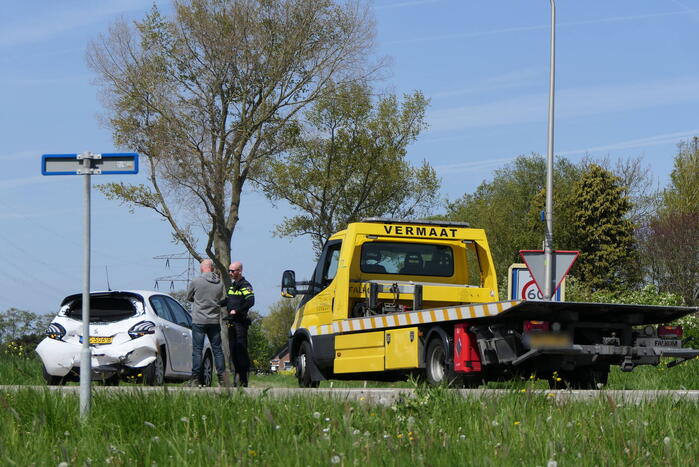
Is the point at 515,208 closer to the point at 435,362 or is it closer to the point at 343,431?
the point at 435,362

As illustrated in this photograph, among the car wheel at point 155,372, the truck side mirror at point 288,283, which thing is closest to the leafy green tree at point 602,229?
the truck side mirror at point 288,283

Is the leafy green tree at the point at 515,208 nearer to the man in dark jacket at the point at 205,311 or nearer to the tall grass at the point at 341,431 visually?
the man in dark jacket at the point at 205,311

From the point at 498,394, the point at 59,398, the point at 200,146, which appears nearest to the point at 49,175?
the point at 59,398

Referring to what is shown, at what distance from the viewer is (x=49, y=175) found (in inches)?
379

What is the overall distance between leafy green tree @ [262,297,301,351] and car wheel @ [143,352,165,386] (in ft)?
384

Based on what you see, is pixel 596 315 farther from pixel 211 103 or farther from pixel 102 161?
pixel 211 103

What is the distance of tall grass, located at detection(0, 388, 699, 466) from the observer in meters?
5.55

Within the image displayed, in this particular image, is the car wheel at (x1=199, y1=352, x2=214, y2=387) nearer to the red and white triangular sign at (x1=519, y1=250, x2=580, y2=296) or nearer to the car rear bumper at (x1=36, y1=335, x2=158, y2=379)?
the car rear bumper at (x1=36, y1=335, x2=158, y2=379)

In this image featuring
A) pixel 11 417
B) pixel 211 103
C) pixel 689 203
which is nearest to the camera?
pixel 11 417

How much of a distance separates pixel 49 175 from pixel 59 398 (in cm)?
206

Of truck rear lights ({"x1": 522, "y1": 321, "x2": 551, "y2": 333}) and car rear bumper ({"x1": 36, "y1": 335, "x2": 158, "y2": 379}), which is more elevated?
truck rear lights ({"x1": 522, "y1": 321, "x2": 551, "y2": 333})

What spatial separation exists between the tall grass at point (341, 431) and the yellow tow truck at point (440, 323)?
4606mm

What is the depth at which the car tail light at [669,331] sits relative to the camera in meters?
13.6

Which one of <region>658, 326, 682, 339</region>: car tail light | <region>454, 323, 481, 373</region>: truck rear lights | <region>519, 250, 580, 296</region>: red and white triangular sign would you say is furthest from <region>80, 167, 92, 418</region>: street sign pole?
<region>519, 250, 580, 296</region>: red and white triangular sign
